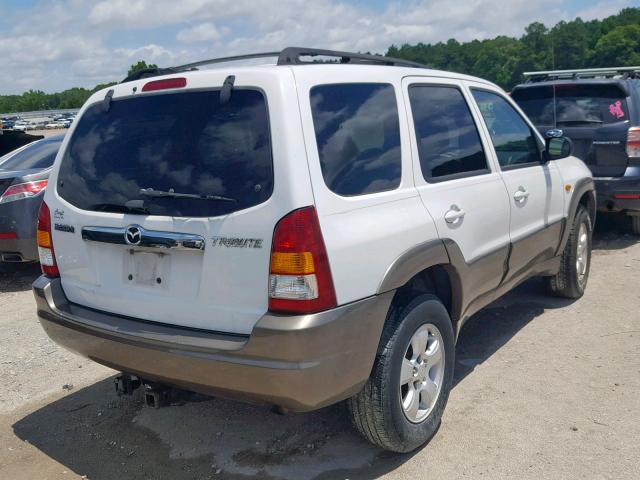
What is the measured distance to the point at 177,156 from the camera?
299 centimetres

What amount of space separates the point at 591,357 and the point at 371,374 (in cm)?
222

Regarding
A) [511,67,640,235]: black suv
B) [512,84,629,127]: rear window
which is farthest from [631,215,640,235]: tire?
[512,84,629,127]: rear window

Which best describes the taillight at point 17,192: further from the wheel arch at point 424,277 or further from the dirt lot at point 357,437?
the wheel arch at point 424,277

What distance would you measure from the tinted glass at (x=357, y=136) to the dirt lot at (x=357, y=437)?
1449 mm

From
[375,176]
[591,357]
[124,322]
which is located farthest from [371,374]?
[591,357]

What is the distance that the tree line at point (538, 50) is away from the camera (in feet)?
109

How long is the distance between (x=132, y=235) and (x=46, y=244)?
0.79 meters

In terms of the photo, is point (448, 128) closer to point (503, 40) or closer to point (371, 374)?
point (371, 374)

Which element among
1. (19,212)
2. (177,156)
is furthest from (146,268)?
(19,212)

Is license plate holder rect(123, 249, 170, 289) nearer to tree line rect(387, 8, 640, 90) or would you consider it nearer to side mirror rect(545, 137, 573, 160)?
side mirror rect(545, 137, 573, 160)

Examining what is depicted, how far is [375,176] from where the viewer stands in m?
3.13

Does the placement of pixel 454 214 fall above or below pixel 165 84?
below

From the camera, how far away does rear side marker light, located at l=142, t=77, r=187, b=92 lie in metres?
3.08

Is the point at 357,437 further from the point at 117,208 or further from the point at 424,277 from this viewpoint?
the point at 117,208
